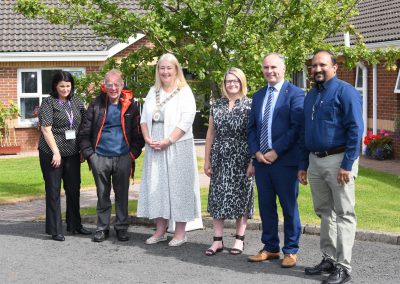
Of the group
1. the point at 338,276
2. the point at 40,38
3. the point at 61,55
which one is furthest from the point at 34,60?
the point at 338,276

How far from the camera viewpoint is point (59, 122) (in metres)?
8.73

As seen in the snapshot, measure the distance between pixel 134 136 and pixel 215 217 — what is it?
147 centimetres

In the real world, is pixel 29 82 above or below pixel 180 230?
above

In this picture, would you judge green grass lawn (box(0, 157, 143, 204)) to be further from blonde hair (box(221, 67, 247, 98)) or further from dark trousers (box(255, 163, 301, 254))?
dark trousers (box(255, 163, 301, 254))

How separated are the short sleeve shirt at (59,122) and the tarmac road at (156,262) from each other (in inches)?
41.5

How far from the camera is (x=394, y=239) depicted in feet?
27.3

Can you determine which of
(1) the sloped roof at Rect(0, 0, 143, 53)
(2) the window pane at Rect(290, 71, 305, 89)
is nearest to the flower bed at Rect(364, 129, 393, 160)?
(2) the window pane at Rect(290, 71, 305, 89)

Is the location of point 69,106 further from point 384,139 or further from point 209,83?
point 384,139

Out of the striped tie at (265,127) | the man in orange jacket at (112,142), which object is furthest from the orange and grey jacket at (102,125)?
the striped tie at (265,127)

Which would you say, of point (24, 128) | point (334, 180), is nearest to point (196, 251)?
point (334, 180)

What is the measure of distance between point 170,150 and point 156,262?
4.35ft

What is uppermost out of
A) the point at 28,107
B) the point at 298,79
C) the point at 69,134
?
the point at 298,79

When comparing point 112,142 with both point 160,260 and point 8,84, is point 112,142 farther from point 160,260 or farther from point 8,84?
point 8,84

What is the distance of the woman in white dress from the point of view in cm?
826
